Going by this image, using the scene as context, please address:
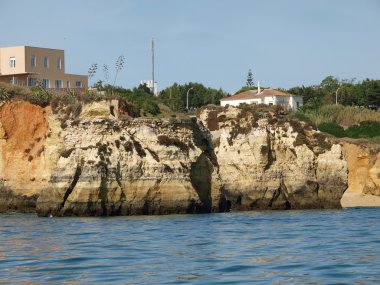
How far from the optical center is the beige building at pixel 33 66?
84.8 meters

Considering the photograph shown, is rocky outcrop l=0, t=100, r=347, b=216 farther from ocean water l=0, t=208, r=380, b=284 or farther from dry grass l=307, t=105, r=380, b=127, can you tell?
dry grass l=307, t=105, r=380, b=127

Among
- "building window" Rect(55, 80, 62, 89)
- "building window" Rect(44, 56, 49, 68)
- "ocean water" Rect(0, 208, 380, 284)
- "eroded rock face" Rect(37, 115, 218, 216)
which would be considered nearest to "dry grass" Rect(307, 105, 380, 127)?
"building window" Rect(55, 80, 62, 89)

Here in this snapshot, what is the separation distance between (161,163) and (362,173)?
93.6 ft

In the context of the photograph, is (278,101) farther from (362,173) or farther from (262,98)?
(362,173)

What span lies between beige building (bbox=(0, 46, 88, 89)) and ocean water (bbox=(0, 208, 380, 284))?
1638 inches

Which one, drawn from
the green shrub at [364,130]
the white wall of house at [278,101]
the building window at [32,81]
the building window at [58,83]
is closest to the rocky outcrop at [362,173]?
the green shrub at [364,130]

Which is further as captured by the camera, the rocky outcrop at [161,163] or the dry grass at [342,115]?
the dry grass at [342,115]

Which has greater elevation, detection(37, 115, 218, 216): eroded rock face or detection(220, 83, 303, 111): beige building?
detection(220, 83, 303, 111): beige building

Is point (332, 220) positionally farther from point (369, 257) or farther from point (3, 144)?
point (3, 144)

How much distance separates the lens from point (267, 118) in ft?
194

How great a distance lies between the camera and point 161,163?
49.0 m

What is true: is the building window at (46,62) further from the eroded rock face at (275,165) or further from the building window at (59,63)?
the eroded rock face at (275,165)

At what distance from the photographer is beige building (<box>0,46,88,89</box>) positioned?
84.8 metres

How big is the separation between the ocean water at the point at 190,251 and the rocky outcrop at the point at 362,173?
86.6 feet
